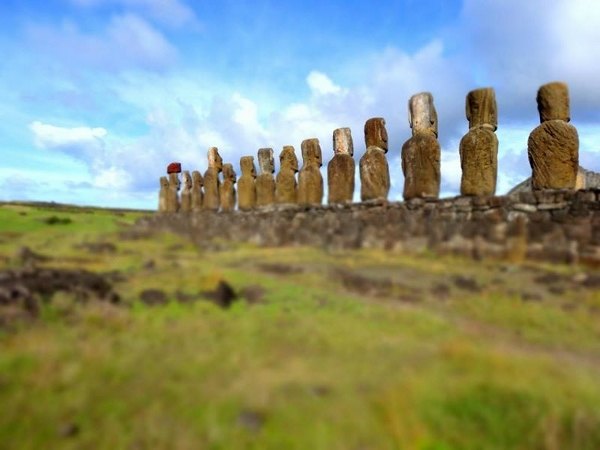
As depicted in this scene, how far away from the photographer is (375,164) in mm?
11234

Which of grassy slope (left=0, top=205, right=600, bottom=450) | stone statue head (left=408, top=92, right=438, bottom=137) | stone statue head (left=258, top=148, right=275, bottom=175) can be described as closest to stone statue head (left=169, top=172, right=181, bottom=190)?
stone statue head (left=258, top=148, right=275, bottom=175)

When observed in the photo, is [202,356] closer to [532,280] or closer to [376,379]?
[376,379]

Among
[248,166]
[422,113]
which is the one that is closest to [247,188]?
[248,166]

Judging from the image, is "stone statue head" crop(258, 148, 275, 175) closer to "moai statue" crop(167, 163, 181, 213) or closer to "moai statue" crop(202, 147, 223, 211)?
"moai statue" crop(202, 147, 223, 211)

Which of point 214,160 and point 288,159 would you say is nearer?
point 288,159

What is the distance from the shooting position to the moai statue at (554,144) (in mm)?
8703

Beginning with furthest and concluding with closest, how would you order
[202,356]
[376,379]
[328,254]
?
[328,254], [202,356], [376,379]

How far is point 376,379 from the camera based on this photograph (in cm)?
288

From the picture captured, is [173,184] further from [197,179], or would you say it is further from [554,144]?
[554,144]

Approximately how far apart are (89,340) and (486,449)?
2372 mm

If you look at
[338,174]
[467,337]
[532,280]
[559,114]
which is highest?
[559,114]

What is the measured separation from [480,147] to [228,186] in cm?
1167

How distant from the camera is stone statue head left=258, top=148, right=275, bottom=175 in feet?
56.6

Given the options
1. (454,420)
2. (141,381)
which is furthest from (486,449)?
(141,381)
